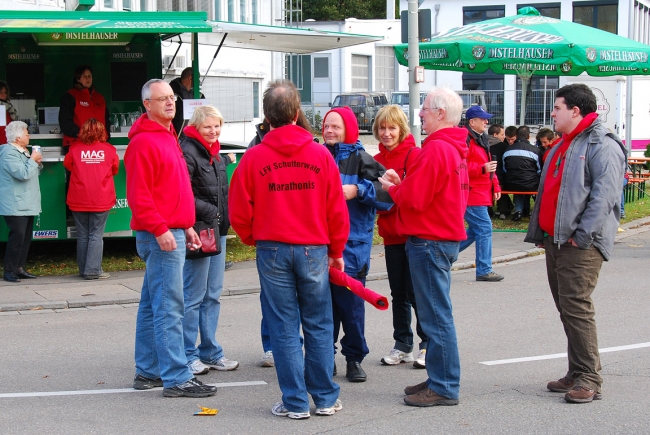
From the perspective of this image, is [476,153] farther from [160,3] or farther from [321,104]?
[321,104]

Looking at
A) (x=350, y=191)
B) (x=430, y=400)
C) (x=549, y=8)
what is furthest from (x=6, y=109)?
(x=549, y=8)

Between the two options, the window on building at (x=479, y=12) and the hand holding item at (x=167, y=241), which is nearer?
the hand holding item at (x=167, y=241)

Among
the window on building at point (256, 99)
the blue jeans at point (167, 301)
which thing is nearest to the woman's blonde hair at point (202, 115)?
the blue jeans at point (167, 301)

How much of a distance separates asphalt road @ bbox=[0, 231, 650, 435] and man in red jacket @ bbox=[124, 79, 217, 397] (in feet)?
0.81

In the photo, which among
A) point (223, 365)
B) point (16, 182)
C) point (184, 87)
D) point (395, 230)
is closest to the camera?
point (395, 230)

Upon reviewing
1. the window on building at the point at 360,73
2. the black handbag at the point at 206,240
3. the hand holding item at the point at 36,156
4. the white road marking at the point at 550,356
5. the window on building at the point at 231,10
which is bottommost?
the white road marking at the point at 550,356

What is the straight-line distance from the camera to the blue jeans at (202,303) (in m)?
6.28

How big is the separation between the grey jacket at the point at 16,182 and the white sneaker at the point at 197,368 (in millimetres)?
4770

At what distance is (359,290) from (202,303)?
5.81ft

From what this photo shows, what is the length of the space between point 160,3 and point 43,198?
1109cm

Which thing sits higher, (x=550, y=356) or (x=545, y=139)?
(x=545, y=139)

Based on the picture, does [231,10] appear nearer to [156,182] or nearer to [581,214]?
[156,182]

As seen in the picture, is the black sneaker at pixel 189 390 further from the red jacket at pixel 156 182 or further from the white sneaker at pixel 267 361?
the red jacket at pixel 156 182

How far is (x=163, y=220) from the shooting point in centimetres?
552
